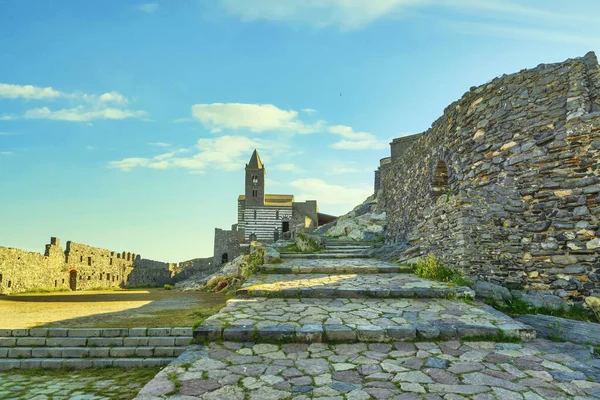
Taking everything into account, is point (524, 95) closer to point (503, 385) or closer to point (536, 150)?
point (536, 150)

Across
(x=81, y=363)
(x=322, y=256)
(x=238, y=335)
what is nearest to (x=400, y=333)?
(x=238, y=335)

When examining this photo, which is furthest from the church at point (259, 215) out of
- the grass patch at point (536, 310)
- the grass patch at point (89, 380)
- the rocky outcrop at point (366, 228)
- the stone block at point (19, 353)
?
the grass patch at point (89, 380)

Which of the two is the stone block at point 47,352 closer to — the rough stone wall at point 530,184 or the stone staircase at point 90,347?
the stone staircase at point 90,347

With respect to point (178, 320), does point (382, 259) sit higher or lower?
higher

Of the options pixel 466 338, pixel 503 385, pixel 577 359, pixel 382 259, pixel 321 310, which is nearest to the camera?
pixel 503 385

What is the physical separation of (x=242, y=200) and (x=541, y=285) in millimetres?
38277

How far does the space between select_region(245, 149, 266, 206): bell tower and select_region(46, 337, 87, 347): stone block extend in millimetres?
36148

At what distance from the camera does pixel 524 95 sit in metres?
6.49

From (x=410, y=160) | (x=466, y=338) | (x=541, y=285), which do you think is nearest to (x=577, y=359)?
(x=466, y=338)

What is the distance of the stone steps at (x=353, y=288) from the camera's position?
6168 mm

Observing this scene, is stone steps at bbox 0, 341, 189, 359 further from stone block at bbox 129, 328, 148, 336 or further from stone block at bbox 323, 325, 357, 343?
stone block at bbox 323, 325, 357, 343

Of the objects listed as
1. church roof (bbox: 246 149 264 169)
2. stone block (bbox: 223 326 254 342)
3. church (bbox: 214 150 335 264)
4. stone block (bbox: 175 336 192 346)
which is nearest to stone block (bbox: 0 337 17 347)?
stone block (bbox: 175 336 192 346)

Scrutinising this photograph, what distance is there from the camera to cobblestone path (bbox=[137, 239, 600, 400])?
3.10 m

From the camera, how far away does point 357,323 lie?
4699mm
